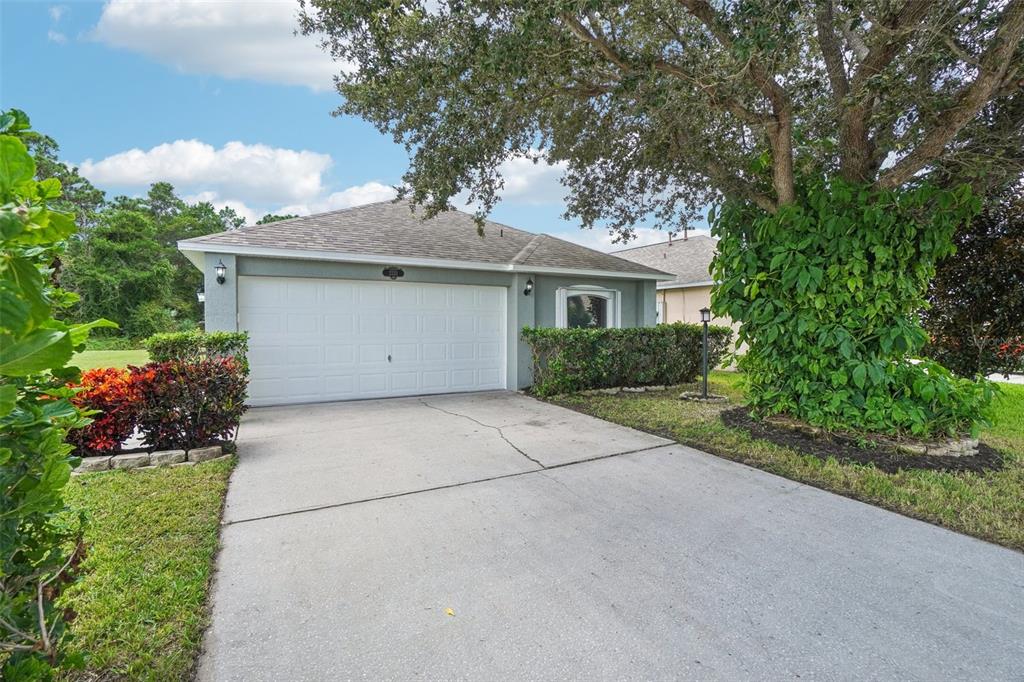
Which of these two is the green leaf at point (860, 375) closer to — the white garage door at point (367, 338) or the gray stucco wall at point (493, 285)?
the gray stucco wall at point (493, 285)

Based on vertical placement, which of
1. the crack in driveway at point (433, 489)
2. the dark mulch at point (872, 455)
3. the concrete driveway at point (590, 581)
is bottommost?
the concrete driveway at point (590, 581)

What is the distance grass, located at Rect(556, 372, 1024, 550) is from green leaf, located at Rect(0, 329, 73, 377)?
16.9 feet

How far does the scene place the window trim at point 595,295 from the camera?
1043cm

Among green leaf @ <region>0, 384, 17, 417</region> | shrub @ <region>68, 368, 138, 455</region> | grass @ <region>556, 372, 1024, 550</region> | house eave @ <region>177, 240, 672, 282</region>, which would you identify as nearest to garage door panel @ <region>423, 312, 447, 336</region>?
house eave @ <region>177, 240, 672, 282</region>

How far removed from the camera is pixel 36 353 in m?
1.12

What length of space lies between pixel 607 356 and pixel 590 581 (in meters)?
6.43

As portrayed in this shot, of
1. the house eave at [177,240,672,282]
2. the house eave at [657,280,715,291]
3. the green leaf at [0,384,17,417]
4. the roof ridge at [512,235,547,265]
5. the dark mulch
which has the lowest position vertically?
the dark mulch

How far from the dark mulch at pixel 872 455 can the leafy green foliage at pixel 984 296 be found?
2.41m

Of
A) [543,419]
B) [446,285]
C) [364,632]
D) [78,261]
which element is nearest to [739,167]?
[543,419]

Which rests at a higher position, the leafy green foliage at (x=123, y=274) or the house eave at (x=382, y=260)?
the leafy green foliage at (x=123, y=274)

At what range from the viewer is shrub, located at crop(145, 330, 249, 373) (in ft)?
22.4

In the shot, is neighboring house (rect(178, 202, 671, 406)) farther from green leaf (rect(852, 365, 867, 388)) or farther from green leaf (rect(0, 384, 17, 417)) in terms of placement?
green leaf (rect(0, 384, 17, 417))

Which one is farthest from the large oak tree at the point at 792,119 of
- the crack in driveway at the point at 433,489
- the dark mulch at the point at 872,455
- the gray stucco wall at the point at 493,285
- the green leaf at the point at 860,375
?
the gray stucco wall at the point at 493,285

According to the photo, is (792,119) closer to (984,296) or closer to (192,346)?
(984,296)
